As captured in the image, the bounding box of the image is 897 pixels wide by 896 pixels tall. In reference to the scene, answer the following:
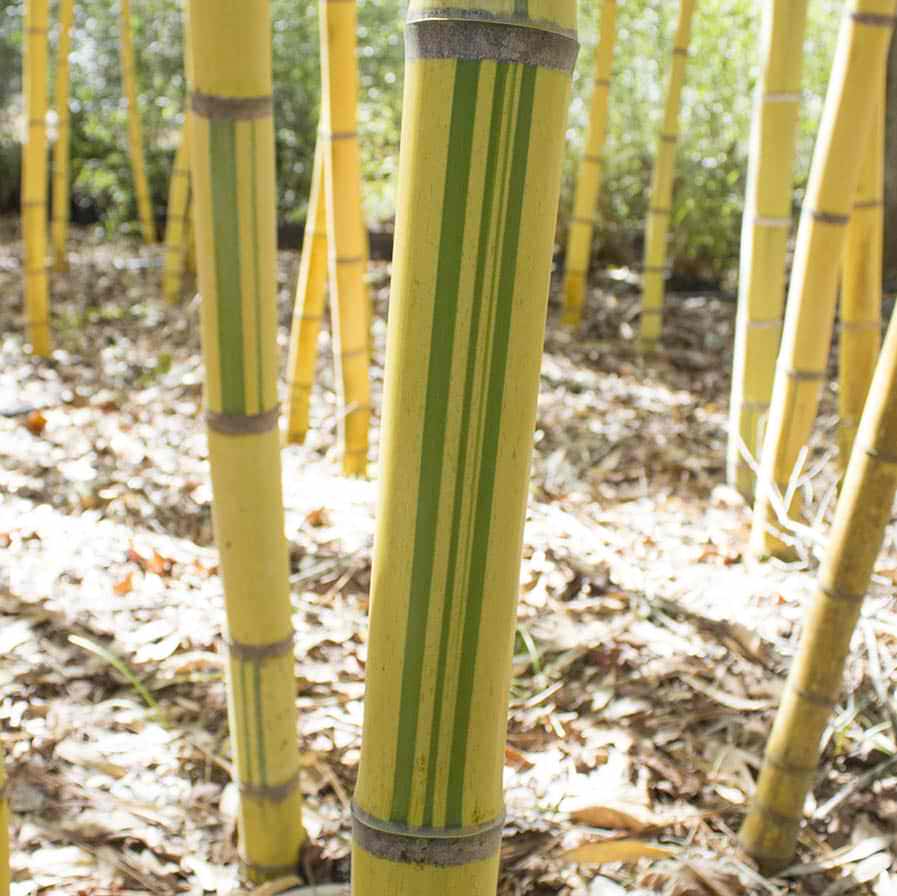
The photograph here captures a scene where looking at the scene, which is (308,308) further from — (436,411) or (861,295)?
(436,411)

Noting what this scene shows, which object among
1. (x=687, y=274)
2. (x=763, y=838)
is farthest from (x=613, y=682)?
(x=687, y=274)

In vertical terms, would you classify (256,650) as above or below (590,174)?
below

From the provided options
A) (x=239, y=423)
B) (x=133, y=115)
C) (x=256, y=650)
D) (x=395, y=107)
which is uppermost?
(x=395, y=107)

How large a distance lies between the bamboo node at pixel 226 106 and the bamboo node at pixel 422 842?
463 mm

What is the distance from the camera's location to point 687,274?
14.1 ft

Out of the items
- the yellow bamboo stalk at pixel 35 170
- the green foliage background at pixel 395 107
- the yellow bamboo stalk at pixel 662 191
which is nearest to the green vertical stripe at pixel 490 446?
the yellow bamboo stalk at pixel 35 170

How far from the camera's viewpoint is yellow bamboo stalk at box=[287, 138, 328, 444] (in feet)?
6.44

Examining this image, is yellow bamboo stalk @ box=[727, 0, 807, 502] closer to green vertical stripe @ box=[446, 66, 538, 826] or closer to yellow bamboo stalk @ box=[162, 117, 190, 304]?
green vertical stripe @ box=[446, 66, 538, 826]

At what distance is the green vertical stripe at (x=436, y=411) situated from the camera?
1.40 feet

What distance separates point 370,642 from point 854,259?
1381 mm

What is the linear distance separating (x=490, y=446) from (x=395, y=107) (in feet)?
15.0

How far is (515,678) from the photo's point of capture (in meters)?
1.30

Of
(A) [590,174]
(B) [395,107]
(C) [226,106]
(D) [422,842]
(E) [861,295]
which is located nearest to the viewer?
(D) [422,842]

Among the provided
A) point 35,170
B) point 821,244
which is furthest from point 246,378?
point 35,170
